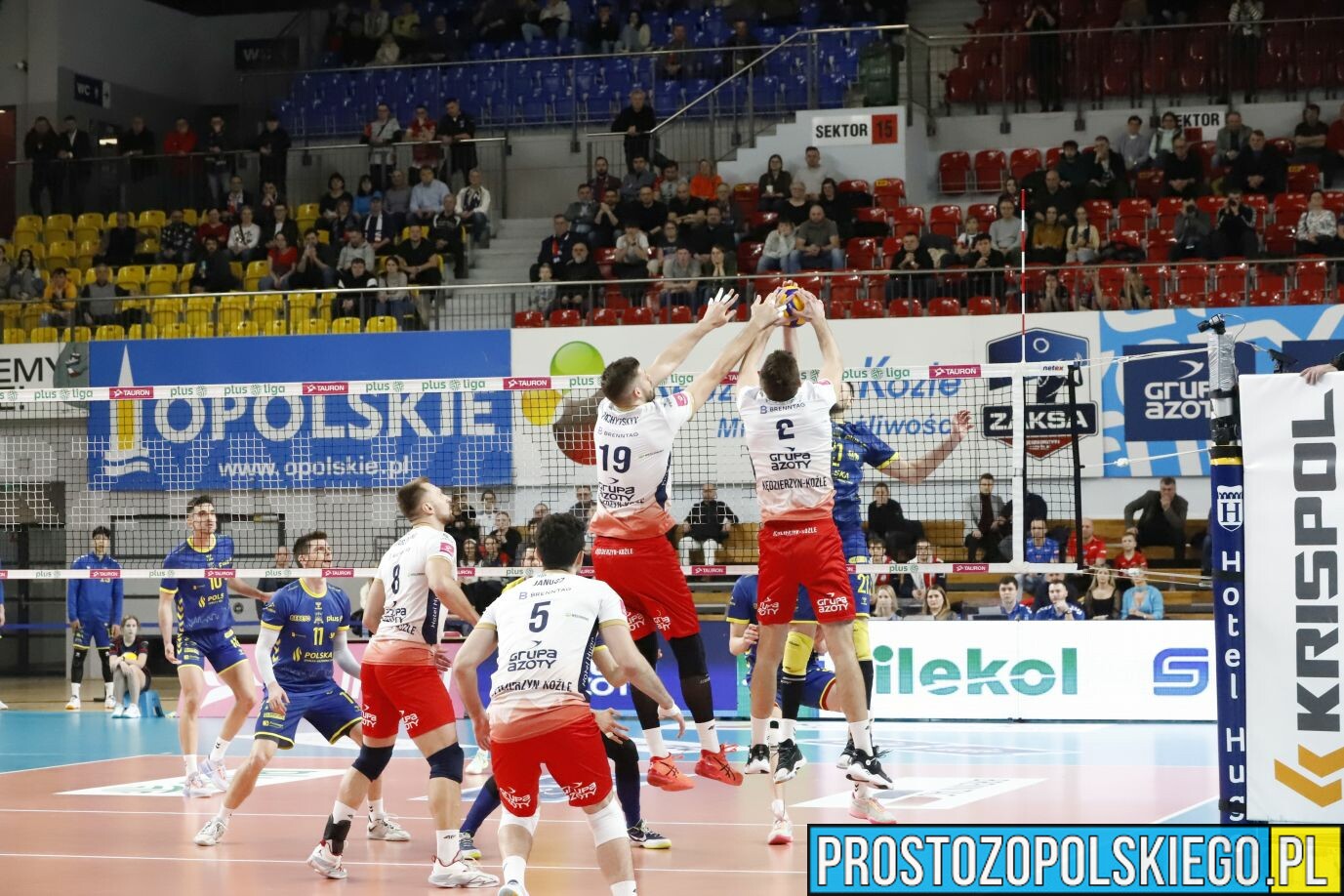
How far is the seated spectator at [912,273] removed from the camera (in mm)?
20516

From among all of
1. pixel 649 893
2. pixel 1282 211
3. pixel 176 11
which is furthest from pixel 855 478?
pixel 176 11

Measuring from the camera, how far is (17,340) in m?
23.6

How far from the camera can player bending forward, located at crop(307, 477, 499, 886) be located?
9.02 meters

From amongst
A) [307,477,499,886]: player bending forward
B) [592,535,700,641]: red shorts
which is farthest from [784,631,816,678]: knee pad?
[307,477,499,886]: player bending forward

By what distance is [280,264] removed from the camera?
24484 millimetres

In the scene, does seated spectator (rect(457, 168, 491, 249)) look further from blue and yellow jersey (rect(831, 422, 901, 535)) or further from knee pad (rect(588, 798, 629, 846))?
knee pad (rect(588, 798, 629, 846))

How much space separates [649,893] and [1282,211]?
16.0 metres

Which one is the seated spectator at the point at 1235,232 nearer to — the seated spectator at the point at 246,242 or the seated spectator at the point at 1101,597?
the seated spectator at the point at 1101,597

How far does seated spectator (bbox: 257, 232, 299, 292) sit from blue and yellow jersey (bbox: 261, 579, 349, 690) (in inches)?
507

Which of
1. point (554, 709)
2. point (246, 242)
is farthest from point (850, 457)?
point (246, 242)

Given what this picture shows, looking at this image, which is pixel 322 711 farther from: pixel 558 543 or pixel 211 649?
pixel 558 543

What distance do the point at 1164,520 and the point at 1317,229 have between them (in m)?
4.37

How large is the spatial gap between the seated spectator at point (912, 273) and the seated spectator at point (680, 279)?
2525 mm

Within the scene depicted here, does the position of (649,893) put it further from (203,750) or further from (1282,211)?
(1282,211)
